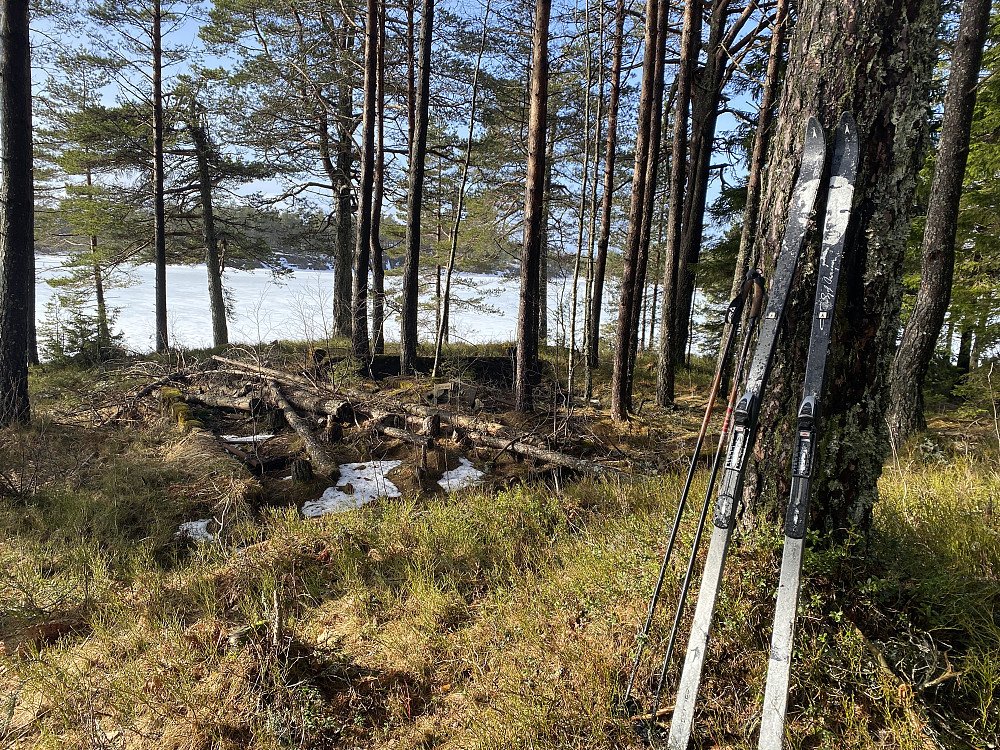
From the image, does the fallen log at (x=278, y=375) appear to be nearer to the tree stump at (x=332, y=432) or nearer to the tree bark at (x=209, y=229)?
the tree stump at (x=332, y=432)

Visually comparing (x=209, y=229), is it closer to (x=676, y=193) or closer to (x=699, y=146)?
(x=676, y=193)

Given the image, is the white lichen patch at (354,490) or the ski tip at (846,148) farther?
the white lichen patch at (354,490)

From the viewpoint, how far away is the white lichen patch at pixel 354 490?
4871mm

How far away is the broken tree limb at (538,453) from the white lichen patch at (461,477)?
0.39 meters

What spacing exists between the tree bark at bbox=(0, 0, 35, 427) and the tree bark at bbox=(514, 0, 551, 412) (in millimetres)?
7372

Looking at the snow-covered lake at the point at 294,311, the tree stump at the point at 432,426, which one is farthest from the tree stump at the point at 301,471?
the snow-covered lake at the point at 294,311

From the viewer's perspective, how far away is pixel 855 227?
1.90m

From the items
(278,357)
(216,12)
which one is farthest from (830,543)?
(216,12)

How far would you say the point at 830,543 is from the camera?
1986mm

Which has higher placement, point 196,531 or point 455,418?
point 455,418

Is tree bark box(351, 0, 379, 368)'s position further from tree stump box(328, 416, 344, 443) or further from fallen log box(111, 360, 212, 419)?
fallen log box(111, 360, 212, 419)

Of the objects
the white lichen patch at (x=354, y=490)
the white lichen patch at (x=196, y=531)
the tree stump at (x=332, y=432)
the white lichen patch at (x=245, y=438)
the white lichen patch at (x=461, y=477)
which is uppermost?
the tree stump at (x=332, y=432)

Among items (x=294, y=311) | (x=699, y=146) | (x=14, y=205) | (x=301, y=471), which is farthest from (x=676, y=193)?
(x=14, y=205)

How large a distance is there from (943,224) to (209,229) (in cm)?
1909
